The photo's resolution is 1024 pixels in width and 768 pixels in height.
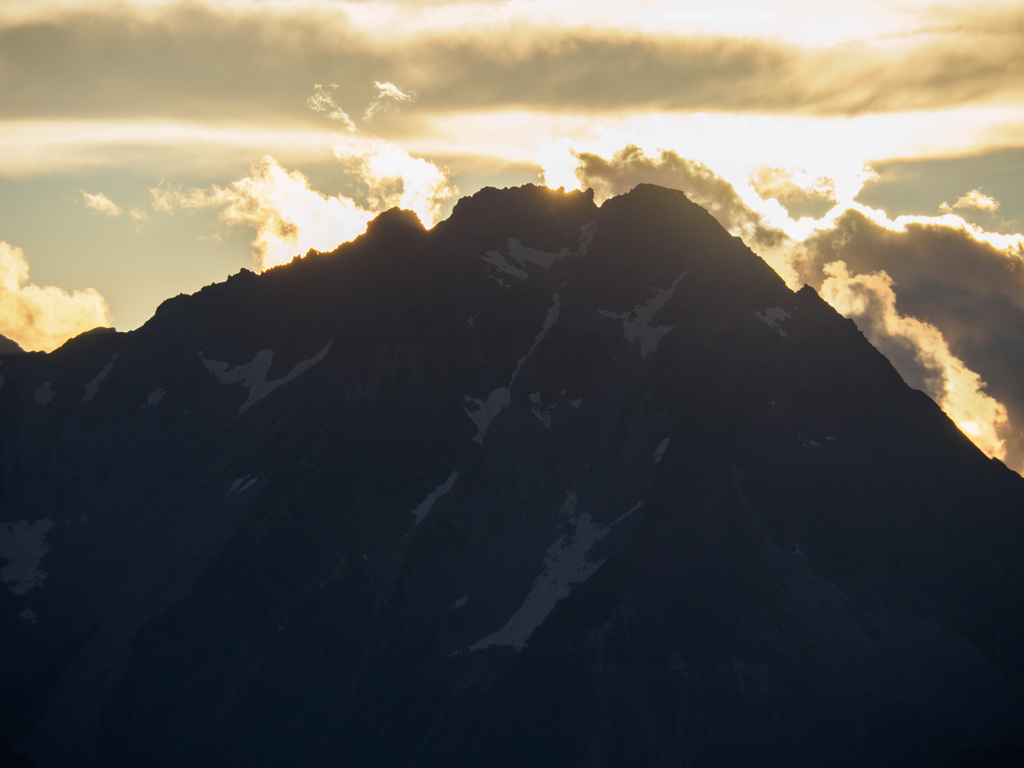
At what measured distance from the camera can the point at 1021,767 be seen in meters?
200

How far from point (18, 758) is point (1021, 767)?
155409 mm

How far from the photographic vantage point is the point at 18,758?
189 m
